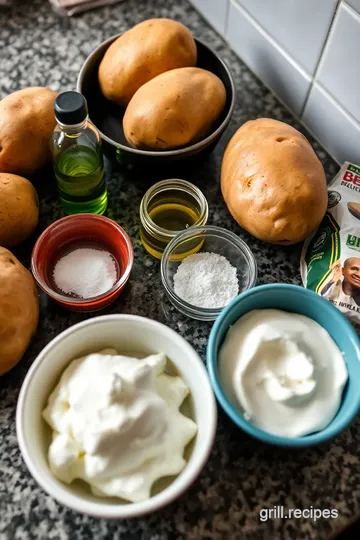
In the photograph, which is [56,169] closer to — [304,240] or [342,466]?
[304,240]

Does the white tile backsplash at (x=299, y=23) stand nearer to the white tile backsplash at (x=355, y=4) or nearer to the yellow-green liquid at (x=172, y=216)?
the white tile backsplash at (x=355, y=4)

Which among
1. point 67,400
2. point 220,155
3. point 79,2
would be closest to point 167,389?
point 67,400

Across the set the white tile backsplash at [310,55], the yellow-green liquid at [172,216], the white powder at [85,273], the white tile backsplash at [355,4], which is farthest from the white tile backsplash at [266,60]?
the white powder at [85,273]

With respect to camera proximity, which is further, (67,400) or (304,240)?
(304,240)

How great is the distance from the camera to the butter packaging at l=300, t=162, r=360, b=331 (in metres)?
0.57

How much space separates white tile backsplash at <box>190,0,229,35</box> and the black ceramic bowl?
0.13 meters

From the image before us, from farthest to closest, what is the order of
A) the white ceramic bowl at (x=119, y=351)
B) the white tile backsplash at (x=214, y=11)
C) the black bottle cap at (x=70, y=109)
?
1. the white tile backsplash at (x=214, y=11)
2. the black bottle cap at (x=70, y=109)
3. the white ceramic bowl at (x=119, y=351)

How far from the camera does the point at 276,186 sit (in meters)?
0.56

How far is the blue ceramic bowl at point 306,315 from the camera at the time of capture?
0.46 metres

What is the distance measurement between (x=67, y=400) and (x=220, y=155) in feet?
1.29

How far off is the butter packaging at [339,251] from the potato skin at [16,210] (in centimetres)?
32

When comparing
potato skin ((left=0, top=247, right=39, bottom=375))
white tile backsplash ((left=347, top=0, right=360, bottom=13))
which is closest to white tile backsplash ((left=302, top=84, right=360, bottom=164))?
white tile backsplash ((left=347, top=0, right=360, bottom=13))

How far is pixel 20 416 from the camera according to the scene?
1.46 ft

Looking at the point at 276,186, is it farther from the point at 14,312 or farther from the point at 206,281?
the point at 14,312
